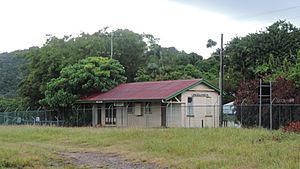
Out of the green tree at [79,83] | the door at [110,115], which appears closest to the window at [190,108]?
the door at [110,115]

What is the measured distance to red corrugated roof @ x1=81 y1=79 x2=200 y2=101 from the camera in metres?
39.0

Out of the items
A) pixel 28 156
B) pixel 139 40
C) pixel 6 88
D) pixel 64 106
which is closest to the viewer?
pixel 28 156

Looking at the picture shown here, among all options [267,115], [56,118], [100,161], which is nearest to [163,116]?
[267,115]

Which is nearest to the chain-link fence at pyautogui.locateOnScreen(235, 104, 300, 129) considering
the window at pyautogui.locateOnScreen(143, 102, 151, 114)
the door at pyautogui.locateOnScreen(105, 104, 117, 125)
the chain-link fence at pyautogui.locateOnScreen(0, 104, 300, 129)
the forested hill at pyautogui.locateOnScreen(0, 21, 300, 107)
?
the chain-link fence at pyautogui.locateOnScreen(0, 104, 300, 129)

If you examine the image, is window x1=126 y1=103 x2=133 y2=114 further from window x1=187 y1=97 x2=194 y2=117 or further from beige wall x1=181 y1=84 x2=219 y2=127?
window x1=187 y1=97 x2=194 y2=117

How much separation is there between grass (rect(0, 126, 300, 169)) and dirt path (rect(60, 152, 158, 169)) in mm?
475

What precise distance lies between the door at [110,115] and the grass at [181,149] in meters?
14.1

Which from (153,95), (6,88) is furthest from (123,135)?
(6,88)

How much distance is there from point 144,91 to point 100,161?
23.5m

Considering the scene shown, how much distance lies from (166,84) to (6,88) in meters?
48.8

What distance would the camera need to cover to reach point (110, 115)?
43812 mm

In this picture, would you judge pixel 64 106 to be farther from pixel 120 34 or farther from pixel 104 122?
pixel 120 34

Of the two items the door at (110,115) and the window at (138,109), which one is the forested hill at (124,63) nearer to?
the door at (110,115)

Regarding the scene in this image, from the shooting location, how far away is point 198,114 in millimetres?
39875
